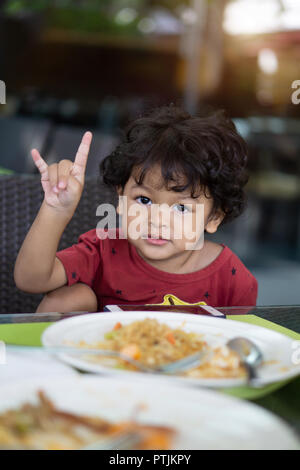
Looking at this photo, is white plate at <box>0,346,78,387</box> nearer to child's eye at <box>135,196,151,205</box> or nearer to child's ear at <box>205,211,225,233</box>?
child's eye at <box>135,196,151,205</box>

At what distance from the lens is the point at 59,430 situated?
50 centimetres

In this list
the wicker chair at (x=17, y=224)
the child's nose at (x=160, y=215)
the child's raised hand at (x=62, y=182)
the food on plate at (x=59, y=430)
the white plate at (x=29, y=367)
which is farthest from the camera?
the wicker chair at (x=17, y=224)

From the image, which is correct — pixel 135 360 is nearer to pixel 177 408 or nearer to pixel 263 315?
pixel 177 408

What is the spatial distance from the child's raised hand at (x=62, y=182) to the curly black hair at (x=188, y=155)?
0.74 ft

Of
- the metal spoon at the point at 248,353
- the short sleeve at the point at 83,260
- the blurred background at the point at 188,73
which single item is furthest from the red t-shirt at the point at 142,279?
the blurred background at the point at 188,73

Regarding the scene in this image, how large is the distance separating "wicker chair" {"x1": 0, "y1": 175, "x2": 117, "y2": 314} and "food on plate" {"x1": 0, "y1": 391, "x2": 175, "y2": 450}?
1054mm

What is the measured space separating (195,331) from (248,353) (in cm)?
14

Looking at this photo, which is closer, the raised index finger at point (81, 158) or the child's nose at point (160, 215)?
the raised index finger at point (81, 158)

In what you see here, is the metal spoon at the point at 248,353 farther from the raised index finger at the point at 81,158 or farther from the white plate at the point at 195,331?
the raised index finger at the point at 81,158

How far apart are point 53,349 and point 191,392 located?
19 centimetres

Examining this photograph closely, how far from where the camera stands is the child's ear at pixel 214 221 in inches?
53.7

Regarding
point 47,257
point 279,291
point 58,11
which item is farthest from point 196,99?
point 47,257

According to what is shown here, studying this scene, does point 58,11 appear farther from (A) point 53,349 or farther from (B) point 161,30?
(A) point 53,349

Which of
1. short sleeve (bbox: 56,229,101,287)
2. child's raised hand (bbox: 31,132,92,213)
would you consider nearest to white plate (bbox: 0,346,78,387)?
child's raised hand (bbox: 31,132,92,213)
